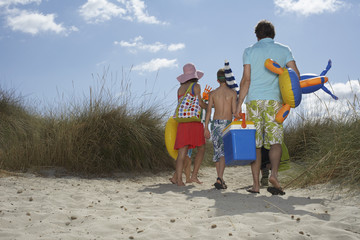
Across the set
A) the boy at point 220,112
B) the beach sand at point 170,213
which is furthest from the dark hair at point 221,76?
the beach sand at point 170,213

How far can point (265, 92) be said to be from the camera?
14.8ft

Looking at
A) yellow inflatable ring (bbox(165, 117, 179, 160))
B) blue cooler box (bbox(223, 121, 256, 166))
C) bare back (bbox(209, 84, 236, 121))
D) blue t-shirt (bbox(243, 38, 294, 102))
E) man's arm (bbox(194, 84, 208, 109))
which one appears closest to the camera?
blue cooler box (bbox(223, 121, 256, 166))

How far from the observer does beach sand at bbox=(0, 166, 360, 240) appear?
10.1 ft

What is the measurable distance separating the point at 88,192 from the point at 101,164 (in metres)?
1.68

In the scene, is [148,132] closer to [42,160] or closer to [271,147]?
[42,160]

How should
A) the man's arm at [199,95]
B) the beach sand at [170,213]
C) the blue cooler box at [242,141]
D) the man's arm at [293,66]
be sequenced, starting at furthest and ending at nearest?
the man's arm at [199,95] → the man's arm at [293,66] → the blue cooler box at [242,141] → the beach sand at [170,213]

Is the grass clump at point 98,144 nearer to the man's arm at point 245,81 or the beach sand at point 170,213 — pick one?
the beach sand at point 170,213

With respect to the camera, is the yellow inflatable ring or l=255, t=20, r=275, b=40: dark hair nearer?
l=255, t=20, r=275, b=40: dark hair

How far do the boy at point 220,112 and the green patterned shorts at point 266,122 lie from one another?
23.9 inches

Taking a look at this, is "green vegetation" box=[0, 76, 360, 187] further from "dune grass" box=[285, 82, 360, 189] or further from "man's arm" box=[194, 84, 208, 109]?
"man's arm" box=[194, 84, 208, 109]

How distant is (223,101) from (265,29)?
1123 mm

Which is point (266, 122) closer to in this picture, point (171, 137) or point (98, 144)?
point (171, 137)

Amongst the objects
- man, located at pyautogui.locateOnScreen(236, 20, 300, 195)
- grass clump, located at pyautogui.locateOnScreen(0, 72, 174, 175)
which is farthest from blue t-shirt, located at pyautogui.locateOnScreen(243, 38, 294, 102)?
grass clump, located at pyautogui.locateOnScreen(0, 72, 174, 175)

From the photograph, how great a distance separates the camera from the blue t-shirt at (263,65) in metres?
4.51
